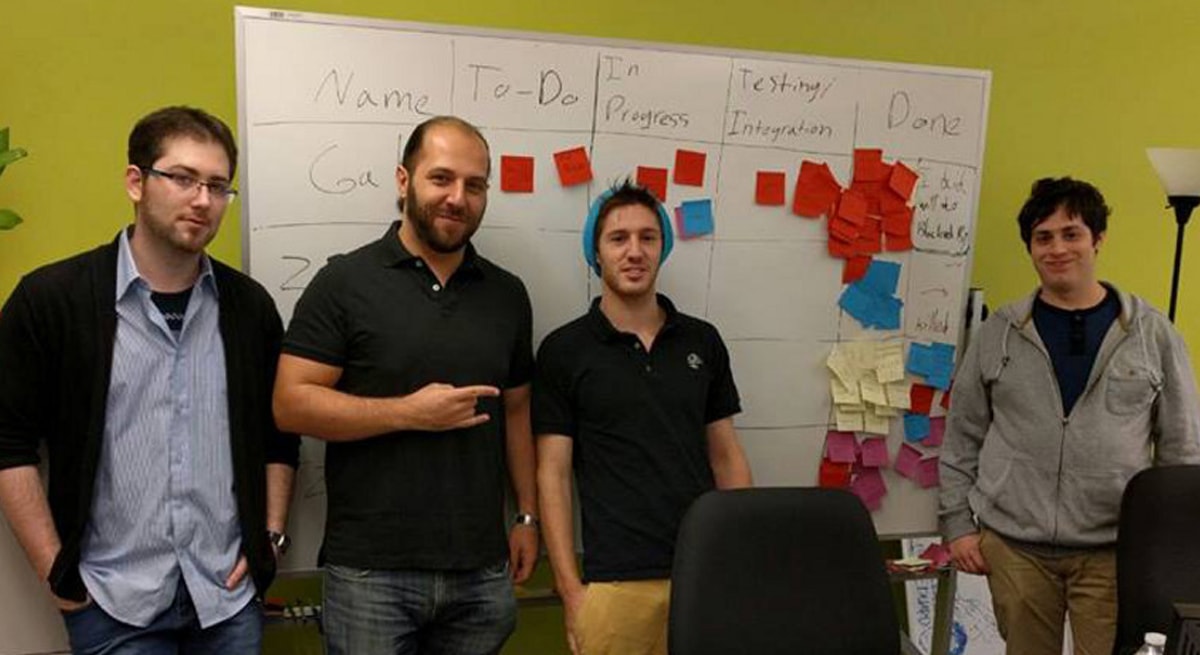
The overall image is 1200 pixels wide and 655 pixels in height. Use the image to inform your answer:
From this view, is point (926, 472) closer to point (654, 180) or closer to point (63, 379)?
point (654, 180)

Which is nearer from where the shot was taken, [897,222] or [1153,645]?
[1153,645]

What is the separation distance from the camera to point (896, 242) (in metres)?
2.36

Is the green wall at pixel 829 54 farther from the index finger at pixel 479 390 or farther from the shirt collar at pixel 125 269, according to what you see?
the index finger at pixel 479 390

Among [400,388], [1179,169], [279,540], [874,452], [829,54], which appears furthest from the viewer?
[829,54]

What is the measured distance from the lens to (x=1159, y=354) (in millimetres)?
2049

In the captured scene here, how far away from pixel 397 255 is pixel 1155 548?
5.48 ft

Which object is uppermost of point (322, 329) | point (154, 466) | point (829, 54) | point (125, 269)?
point (829, 54)

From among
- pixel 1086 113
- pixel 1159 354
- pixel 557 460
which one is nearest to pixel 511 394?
pixel 557 460

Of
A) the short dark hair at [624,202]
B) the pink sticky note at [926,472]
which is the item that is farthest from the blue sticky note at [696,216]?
the pink sticky note at [926,472]

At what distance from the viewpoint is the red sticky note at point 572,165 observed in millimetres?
2105

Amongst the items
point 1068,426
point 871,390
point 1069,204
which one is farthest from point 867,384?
point 1069,204

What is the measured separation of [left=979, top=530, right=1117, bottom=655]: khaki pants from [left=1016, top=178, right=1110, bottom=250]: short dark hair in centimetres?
76

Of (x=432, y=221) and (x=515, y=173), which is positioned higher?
(x=515, y=173)

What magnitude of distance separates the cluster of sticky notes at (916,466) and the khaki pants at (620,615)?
862 millimetres
